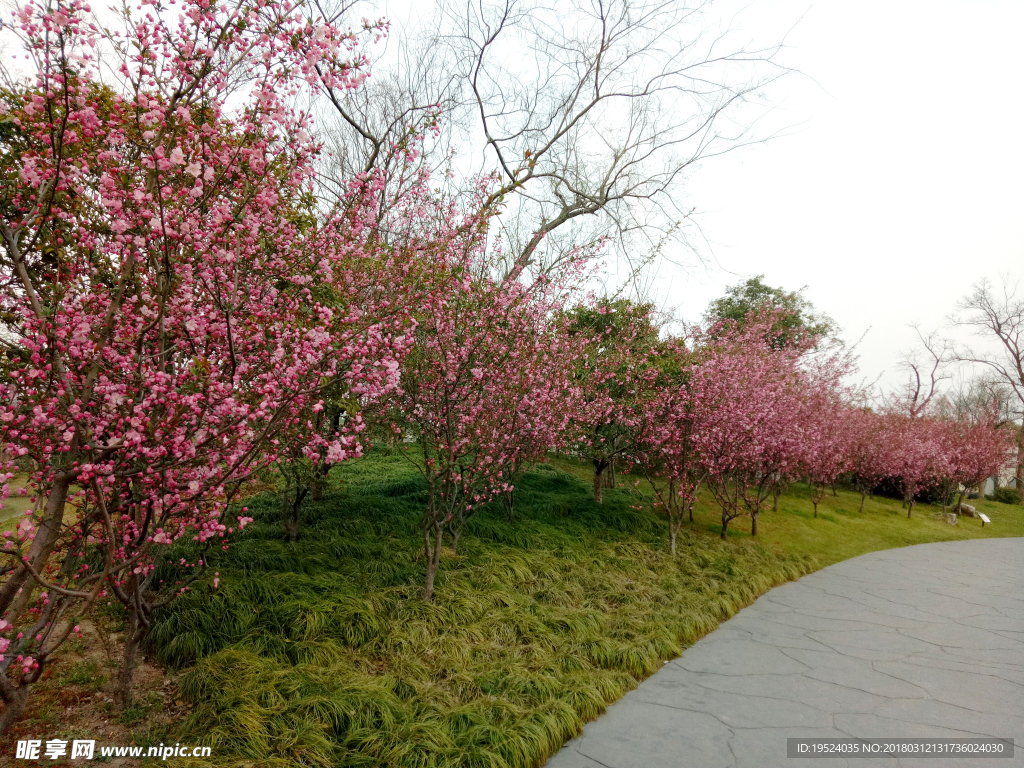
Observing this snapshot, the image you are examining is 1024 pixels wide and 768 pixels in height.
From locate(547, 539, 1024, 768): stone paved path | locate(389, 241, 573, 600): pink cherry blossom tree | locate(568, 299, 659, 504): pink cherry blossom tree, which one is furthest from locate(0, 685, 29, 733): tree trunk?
locate(568, 299, 659, 504): pink cherry blossom tree

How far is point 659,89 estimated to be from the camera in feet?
38.2

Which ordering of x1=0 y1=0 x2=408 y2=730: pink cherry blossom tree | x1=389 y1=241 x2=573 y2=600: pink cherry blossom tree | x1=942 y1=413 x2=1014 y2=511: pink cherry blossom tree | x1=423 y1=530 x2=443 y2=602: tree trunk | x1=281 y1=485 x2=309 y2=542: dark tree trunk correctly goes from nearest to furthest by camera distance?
x1=0 y1=0 x2=408 y2=730: pink cherry blossom tree
x1=389 y1=241 x2=573 y2=600: pink cherry blossom tree
x1=423 y1=530 x2=443 y2=602: tree trunk
x1=281 y1=485 x2=309 y2=542: dark tree trunk
x1=942 y1=413 x2=1014 y2=511: pink cherry blossom tree

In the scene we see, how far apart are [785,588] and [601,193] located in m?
9.07

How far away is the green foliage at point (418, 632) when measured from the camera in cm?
366

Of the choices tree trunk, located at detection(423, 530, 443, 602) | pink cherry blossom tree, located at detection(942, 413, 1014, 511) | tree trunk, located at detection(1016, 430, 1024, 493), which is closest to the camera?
tree trunk, located at detection(423, 530, 443, 602)

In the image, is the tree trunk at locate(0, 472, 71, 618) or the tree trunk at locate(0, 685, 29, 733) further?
the tree trunk at locate(0, 685, 29, 733)

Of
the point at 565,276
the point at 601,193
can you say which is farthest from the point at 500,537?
the point at 601,193

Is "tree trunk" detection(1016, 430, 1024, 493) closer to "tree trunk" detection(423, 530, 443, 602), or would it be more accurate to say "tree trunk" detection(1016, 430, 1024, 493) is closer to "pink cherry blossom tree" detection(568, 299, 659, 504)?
"pink cherry blossom tree" detection(568, 299, 659, 504)

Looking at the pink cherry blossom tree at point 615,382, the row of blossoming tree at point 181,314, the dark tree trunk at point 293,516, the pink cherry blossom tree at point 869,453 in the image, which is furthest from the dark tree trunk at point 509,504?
the pink cherry blossom tree at point 869,453

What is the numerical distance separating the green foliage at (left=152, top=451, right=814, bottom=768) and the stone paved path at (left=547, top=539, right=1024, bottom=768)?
0.33 meters

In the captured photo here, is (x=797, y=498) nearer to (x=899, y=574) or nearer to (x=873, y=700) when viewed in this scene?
(x=899, y=574)

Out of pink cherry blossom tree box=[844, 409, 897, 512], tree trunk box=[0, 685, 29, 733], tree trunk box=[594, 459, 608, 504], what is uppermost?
pink cherry blossom tree box=[844, 409, 897, 512]

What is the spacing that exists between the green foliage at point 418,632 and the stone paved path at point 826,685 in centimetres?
33

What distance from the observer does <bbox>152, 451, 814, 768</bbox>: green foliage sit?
366cm
